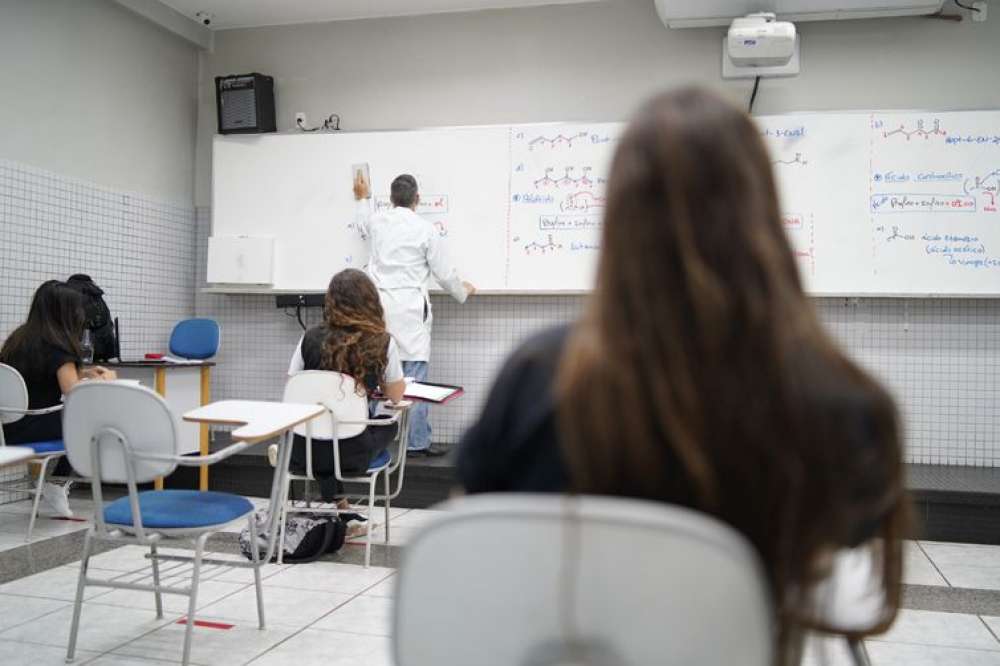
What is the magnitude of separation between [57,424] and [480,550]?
11.9 ft

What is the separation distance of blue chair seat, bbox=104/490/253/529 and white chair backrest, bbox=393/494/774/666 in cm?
171

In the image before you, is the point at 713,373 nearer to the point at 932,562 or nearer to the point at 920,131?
the point at 932,562

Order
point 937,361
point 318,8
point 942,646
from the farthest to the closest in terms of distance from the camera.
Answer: point 318,8, point 937,361, point 942,646

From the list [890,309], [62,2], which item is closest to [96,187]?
[62,2]

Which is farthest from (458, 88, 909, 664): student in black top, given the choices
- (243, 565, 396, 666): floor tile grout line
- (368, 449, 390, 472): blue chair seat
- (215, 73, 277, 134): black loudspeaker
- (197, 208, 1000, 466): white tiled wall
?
(215, 73, 277, 134): black loudspeaker

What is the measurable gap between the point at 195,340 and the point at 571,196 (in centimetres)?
248

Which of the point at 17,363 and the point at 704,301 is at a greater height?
the point at 704,301

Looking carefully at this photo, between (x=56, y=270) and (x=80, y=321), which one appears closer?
(x=80, y=321)

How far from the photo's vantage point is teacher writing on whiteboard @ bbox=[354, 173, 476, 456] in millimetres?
4867

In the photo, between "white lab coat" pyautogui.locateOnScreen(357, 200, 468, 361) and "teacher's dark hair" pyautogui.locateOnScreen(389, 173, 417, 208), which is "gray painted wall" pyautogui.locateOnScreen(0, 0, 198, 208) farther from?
"teacher's dark hair" pyautogui.locateOnScreen(389, 173, 417, 208)

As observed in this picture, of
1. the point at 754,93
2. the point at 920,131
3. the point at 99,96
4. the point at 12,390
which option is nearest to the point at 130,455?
the point at 12,390

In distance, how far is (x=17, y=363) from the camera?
12.4ft

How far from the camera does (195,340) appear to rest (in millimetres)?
5191

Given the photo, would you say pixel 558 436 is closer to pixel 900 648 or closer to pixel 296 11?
pixel 900 648
